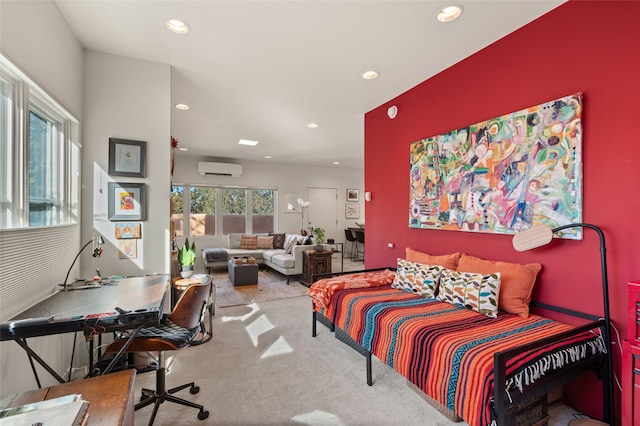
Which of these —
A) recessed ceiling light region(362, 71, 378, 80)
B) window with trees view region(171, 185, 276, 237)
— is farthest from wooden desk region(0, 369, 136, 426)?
window with trees view region(171, 185, 276, 237)

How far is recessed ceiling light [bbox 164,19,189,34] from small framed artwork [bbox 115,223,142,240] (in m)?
1.66

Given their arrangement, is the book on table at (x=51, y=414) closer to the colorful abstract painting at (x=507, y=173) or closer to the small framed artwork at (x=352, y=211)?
the colorful abstract painting at (x=507, y=173)

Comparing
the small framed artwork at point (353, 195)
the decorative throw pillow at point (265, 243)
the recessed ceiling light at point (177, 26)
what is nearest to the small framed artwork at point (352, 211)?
the small framed artwork at point (353, 195)

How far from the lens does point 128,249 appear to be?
8.68 ft

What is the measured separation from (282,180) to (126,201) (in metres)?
5.57

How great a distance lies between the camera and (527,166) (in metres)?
2.20

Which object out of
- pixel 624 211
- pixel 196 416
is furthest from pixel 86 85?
pixel 624 211

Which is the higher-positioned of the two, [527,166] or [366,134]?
[366,134]

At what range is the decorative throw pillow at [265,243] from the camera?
7.17 metres

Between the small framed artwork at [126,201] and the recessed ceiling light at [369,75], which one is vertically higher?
the recessed ceiling light at [369,75]

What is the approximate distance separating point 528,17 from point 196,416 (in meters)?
3.59

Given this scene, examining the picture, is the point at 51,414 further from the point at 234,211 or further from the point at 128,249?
the point at 234,211

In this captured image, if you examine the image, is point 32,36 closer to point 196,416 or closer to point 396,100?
point 196,416

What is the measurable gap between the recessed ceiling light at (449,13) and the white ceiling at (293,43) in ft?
0.15
